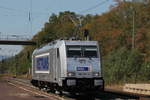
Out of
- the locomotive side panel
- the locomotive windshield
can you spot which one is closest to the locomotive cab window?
the locomotive windshield

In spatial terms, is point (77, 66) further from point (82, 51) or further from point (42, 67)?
point (42, 67)

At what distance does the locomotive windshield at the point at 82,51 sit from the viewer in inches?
1016

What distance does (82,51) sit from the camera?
2597cm

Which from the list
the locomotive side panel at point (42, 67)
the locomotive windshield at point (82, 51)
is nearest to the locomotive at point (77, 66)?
the locomotive windshield at point (82, 51)

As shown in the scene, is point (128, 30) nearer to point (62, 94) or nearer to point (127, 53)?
point (127, 53)

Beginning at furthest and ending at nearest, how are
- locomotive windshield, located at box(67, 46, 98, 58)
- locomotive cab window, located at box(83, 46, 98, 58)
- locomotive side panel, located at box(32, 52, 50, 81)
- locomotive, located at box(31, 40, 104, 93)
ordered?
1. locomotive side panel, located at box(32, 52, 50, 81)
2. locomotive cab window, located at box(83, 46, 98, 58)
3. locomotive windshield, located at box(67, 46, 98, 58)
4. locomotive, located at box(31, 40, 104, 93)

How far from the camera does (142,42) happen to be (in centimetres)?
7194

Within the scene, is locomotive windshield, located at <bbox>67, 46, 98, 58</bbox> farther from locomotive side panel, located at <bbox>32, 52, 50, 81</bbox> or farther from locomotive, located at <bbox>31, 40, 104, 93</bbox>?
locomotive side panel, located at <bbox>32, 52, 50, 81</bbox>

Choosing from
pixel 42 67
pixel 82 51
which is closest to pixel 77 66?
pixel 82 51

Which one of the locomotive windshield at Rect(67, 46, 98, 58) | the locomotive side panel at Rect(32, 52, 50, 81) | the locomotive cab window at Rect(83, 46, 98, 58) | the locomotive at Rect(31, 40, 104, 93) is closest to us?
the locomotive at Rect(31, 40, 104, 93)

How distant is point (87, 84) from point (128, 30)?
179 ft

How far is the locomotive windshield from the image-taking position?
1016 inches

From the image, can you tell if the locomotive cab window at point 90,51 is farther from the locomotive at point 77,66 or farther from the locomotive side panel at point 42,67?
the locomotive side panel at point 42,67

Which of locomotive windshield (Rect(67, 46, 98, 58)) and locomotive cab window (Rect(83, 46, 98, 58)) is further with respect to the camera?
locomotive cab window (Rect(83, 46, 98, 58))
